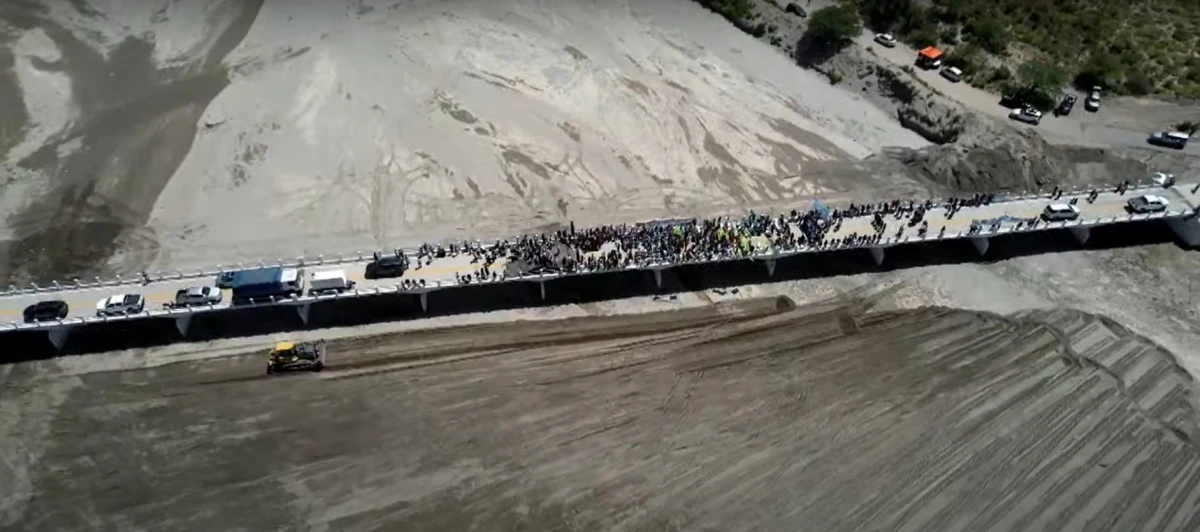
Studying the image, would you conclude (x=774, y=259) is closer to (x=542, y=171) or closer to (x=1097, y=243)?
(x=542, y=171)

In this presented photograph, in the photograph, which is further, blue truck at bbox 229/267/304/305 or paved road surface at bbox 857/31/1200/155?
paved road surface at bbox 857/31/1200/155

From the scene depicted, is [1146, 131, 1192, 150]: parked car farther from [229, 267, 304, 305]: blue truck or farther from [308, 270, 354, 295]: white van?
[229, 267, 304, 305]: blue truck

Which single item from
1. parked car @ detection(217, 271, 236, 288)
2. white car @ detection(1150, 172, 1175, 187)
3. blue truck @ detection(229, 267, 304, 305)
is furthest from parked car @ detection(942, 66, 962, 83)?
parked car @ detection(217, 271, 236, 288)

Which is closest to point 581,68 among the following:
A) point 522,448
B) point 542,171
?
point 542,171

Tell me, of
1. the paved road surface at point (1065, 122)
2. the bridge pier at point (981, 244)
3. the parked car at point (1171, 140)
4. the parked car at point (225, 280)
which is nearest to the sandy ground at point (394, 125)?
the parked car at point (225, 280)

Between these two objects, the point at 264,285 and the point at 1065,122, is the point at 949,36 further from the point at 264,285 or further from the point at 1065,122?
the point at 264,285

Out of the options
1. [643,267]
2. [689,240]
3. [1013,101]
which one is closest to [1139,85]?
[1013,101]

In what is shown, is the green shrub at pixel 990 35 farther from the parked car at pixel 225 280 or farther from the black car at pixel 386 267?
the parked car at pixel 225 280
